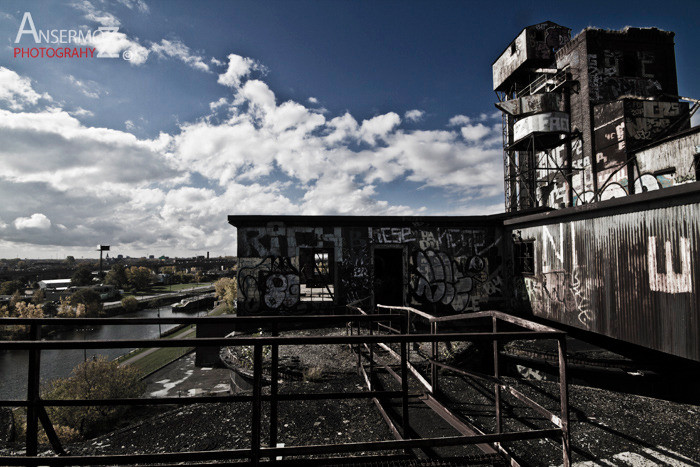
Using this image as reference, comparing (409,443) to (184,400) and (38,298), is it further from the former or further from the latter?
(38,298)

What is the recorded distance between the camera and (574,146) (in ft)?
62.5

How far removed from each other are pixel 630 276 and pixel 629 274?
47mm

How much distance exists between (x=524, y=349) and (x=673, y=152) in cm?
1211

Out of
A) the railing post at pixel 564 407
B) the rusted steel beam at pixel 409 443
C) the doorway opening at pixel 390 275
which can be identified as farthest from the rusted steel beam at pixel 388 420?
the doorway opening at pixel 390 275

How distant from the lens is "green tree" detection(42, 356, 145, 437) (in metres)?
22.9

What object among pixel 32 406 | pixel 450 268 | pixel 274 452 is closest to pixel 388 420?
pixel 274 452

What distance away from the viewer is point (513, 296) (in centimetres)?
1135

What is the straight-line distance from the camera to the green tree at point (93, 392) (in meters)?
22.9

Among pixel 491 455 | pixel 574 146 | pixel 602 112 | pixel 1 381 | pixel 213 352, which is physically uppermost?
pixel 602 112

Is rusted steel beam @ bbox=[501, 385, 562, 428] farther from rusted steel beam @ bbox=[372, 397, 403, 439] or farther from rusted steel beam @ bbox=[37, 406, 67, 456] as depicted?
rusted steel beam @ bbox=[37, 406, 67, 456]

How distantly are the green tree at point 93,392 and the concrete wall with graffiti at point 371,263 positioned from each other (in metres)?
22.3

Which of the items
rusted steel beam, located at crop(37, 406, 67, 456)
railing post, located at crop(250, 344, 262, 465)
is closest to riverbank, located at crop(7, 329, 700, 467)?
rusted steel beam, located at crop(37, 406, 67, 456)

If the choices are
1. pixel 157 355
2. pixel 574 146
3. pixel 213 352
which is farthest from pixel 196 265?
pixel 574 146

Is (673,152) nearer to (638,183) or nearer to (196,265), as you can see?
(638,183)
